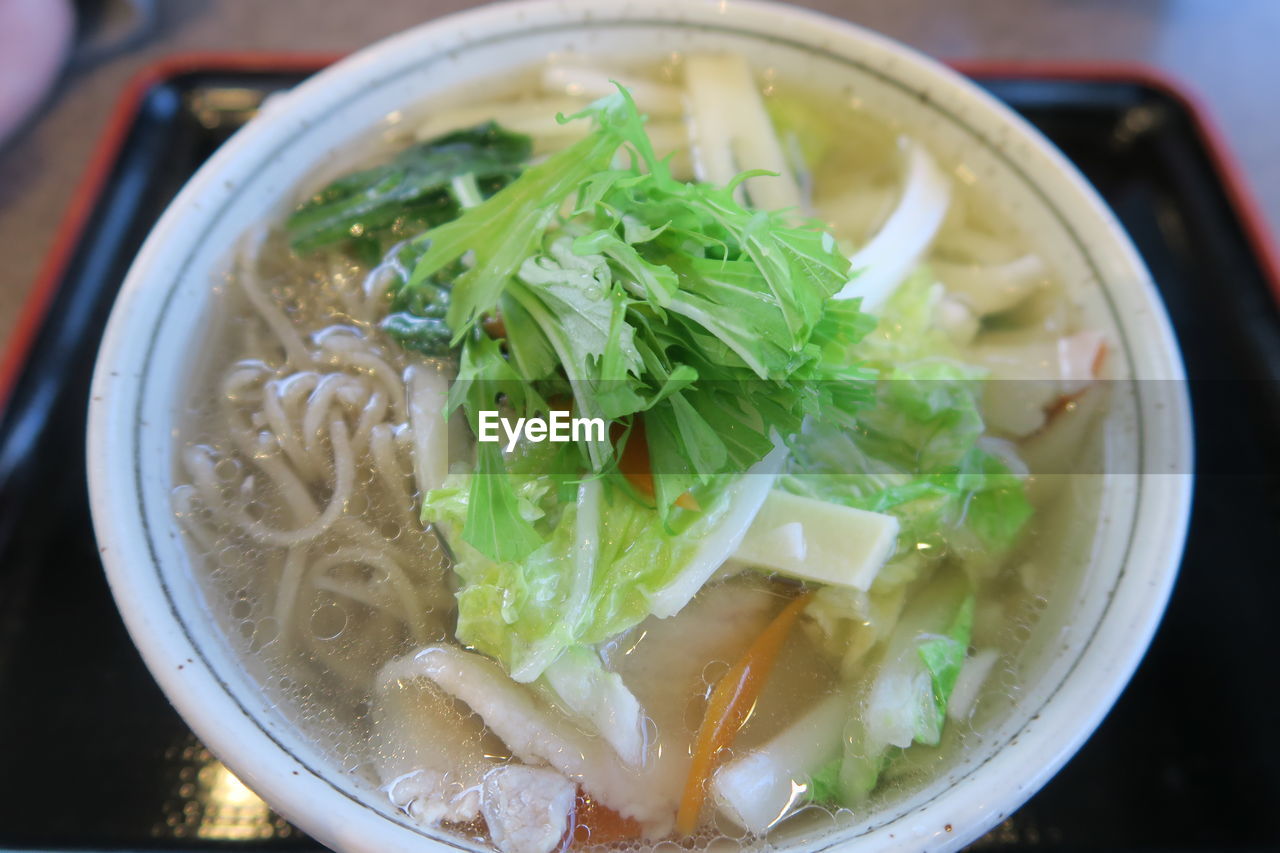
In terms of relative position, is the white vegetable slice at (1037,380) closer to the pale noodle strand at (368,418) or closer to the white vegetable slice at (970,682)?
the white vegetable slice at (970,682)

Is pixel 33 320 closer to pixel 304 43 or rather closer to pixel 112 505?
pixel 112 505

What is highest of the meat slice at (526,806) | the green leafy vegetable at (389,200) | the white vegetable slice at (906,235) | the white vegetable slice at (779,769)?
the white vegetable slice at (906,235)

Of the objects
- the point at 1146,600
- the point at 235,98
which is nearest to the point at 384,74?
the point at 235,98

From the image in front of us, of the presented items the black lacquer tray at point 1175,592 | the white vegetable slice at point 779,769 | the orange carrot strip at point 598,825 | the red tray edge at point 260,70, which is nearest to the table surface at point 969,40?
the red tray edge at point 260,70

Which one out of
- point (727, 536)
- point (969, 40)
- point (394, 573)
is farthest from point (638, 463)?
point (969, 40)

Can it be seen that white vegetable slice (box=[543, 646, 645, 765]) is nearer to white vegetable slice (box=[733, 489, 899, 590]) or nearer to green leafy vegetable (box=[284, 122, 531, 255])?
white vegetable slice (box=[733, 489, 899, 590])
